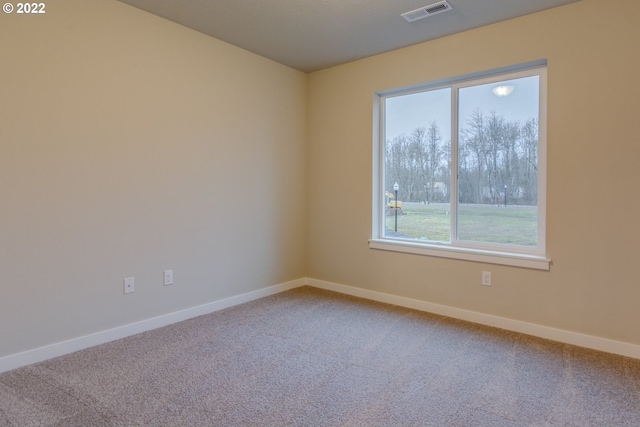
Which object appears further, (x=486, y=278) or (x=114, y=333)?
(x=486, y=278)

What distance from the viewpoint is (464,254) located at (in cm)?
321

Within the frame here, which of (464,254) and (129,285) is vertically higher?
(464,254)

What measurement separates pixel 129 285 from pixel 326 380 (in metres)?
1.72

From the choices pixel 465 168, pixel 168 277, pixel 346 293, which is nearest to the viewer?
pixel 168 277

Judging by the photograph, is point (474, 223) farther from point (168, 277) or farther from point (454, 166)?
point (168, 277)

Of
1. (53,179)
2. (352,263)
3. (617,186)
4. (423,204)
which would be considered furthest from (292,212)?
(617,186)

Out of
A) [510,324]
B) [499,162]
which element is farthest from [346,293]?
[499,162]

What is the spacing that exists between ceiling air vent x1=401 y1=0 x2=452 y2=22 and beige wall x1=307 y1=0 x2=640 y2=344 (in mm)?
498

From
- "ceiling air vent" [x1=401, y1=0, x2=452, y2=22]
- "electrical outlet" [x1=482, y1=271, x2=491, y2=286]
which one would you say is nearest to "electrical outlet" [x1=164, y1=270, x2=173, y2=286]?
"electrical outlet" [x1=482, y1=271, x2=491, y2=286]

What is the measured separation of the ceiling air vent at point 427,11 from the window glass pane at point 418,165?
82 cm

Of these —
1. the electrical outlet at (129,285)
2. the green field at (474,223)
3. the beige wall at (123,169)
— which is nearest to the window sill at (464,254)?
the green field at (474,223)

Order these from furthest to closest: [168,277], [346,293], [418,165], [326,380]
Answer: [346,293] → [418,165] → [168,277] → [326,380]

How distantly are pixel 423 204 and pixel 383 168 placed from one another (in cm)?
60

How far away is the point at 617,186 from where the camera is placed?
251 cm
